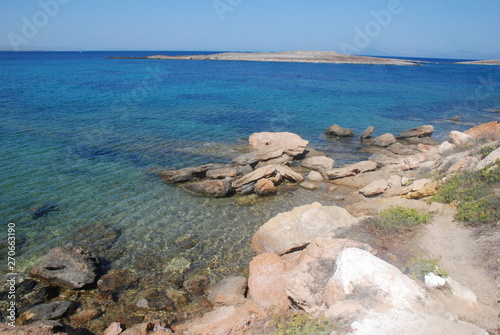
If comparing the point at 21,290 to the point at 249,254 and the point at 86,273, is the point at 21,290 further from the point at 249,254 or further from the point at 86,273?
the point at 249,254

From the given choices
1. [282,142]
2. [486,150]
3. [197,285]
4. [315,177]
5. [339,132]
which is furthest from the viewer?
[339,132]

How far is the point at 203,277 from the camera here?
12422 millimetres

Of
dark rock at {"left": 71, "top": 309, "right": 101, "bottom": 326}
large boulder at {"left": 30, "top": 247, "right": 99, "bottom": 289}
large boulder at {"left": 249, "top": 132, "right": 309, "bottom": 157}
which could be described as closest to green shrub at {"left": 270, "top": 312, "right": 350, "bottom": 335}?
dark rock at {"left": 71, "top": 309, "right": 101, "bottom": 326}

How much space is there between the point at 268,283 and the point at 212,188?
9.23 metres

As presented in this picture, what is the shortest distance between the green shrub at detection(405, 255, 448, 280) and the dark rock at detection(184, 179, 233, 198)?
1161 cm

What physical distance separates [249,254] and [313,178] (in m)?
9.90

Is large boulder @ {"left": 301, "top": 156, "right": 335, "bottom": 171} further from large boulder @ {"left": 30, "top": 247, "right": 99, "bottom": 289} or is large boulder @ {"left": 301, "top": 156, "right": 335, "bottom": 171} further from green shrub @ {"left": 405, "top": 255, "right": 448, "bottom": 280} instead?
large boulder @ {"left": 30, "top": 247, "right": 99, "bottom": 289}

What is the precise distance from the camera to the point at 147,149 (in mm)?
26562

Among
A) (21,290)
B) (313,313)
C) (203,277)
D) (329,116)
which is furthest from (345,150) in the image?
(21,290)

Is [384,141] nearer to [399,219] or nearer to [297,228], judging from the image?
[399,219]

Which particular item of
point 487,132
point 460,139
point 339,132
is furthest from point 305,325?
point 339,132

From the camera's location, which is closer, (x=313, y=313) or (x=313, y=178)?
(x=313, y=313)

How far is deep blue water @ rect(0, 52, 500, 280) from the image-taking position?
579 inches

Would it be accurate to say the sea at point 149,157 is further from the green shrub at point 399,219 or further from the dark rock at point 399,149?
the green shrub at point 399,219
